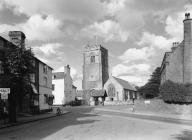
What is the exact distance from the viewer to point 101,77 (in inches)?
3979

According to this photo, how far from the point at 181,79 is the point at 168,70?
298 cm

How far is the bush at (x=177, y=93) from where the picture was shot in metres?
38.7

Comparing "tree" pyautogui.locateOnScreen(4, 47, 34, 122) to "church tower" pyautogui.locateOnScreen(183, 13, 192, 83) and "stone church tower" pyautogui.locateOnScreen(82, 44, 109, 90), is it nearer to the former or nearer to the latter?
"church tower" pyautogui.locateOnScreen(183, 13, 192, 83)

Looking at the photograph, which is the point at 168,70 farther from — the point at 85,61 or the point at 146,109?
the point at 85,61

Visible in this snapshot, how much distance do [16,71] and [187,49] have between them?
1255 inches

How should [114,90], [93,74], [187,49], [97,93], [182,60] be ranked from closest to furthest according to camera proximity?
[187,49]
[182,60]
[97,93]
[114,90]
[93,74]

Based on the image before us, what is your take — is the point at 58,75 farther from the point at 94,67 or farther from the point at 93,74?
the point at 94,67

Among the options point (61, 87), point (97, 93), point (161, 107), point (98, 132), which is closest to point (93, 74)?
point (97, 93)

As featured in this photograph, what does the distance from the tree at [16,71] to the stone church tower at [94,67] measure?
74.1 metres

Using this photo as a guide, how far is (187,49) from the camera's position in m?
45.8

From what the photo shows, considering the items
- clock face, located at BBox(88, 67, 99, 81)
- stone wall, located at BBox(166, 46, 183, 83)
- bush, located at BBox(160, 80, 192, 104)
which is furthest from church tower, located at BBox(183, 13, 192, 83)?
clock face, located at BBox(88, 67, 99, 81)

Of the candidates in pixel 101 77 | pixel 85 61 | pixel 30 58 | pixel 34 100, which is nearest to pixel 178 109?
pixel 34 100

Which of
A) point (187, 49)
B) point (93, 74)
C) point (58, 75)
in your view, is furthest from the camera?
point (93, 74)

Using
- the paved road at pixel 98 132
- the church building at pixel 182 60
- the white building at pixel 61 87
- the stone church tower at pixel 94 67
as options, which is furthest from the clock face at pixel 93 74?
the paved road at pixel 98 132
